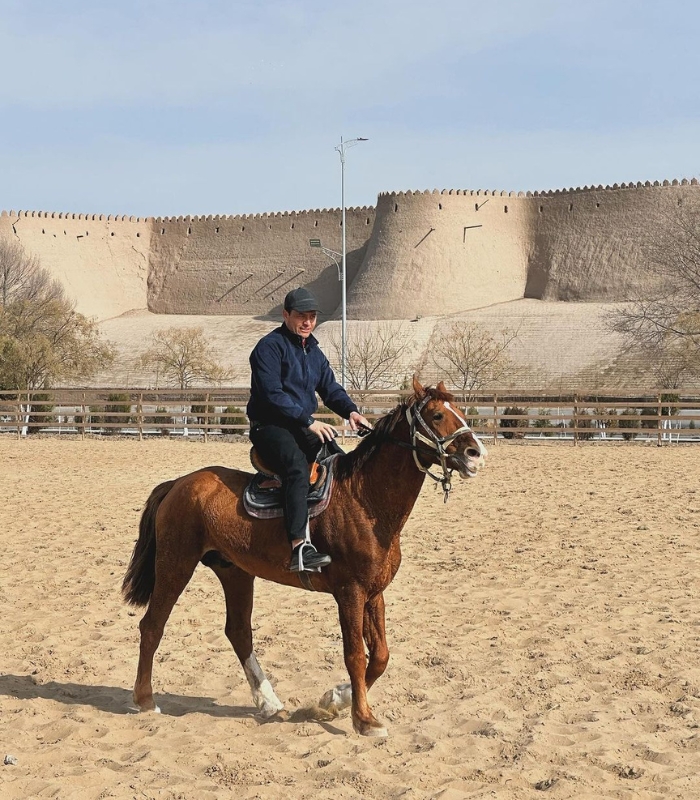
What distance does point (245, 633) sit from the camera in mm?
5551

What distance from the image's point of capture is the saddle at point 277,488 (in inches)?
202

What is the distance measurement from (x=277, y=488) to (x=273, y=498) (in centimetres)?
7

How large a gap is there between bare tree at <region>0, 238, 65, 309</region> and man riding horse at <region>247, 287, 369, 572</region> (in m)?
57.2

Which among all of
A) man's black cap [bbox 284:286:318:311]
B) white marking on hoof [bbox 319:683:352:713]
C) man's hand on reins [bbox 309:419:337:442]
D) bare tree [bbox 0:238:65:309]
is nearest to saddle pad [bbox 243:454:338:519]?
man's hand on reins [bbox 309:419:337:442]

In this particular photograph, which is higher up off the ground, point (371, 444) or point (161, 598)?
point (371, 444)

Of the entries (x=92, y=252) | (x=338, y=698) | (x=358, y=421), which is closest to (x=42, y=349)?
(x=358, y=421)

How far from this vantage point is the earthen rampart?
217 feet

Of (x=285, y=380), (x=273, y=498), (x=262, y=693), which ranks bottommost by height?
(x=262, y=693)

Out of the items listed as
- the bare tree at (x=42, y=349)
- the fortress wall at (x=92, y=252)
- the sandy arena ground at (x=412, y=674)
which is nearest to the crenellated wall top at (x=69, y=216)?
the fortress wall at (x=92, y=252)

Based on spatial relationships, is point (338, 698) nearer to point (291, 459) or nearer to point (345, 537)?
point (345, 537)

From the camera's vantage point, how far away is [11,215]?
3014 inches

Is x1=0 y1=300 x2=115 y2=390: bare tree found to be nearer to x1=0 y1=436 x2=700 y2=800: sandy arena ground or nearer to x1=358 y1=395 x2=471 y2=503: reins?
x1=0 y1=436 x2=700 y2=800: sandy arena ground

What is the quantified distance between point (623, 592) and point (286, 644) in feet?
8.58

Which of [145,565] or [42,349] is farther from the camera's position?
[42,349]
